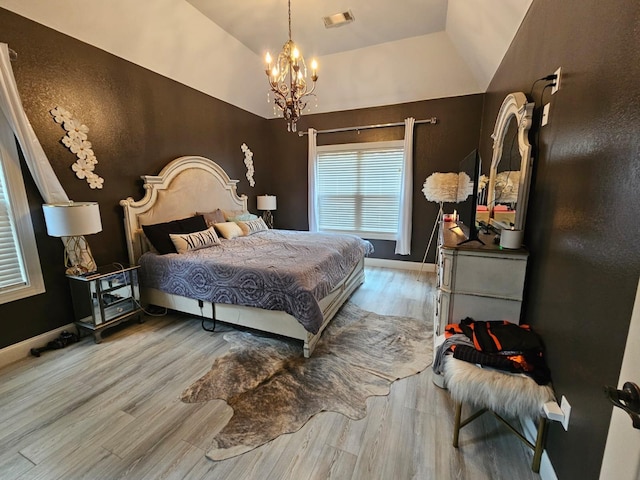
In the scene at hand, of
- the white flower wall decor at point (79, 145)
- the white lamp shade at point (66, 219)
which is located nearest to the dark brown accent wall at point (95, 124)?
the white flower wall decor at point (79, 145)

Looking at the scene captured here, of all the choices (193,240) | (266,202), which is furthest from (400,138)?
(193,240)

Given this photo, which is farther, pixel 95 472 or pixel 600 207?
pixel 95 472

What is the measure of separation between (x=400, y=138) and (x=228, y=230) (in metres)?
3.14

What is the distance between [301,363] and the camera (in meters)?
2.32

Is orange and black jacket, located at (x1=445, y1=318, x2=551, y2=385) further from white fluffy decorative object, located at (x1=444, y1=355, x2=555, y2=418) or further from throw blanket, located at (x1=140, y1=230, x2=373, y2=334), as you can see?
throw blanket, located at (x1=140, y1=230, x2=373, y2=334)

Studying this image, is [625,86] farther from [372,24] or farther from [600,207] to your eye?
[372,24]

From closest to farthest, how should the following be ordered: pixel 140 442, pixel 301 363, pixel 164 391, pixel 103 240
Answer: pixel 140 442 < pixel 164 391 < pixel 301 363 < pixel 103 240

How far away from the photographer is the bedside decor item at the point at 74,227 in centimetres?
232

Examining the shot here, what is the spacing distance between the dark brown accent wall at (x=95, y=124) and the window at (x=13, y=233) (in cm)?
6

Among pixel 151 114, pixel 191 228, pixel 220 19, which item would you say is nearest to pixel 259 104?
pixel 220 19

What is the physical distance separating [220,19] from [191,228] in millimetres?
2483

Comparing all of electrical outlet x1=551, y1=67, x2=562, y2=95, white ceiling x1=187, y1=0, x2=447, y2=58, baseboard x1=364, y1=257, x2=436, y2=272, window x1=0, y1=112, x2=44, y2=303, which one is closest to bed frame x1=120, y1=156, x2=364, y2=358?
window x1=0, y1=112, x2=44, y2=303

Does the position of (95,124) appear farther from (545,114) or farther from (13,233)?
(545,114)

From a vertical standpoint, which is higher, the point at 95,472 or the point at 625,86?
the point at 625,86
